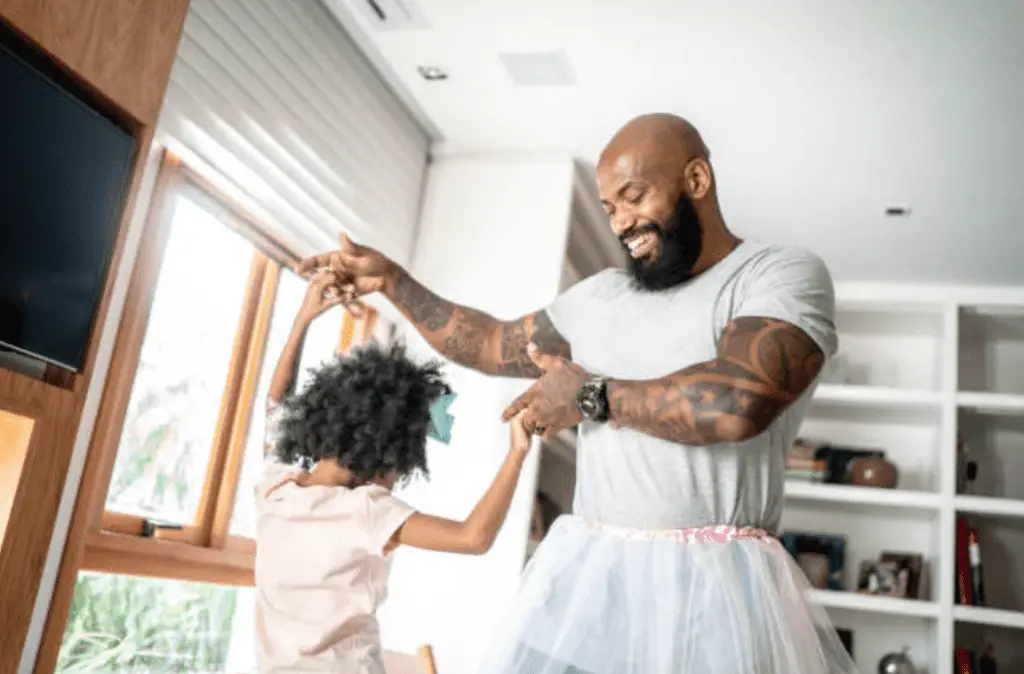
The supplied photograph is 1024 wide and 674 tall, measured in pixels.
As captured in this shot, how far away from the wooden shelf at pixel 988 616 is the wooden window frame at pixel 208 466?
292 centimetres

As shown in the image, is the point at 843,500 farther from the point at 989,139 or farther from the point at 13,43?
the point at 13,43

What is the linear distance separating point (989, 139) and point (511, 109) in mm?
1655

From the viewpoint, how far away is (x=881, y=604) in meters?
4.02

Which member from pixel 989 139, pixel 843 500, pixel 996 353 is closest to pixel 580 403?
pixel 989 139

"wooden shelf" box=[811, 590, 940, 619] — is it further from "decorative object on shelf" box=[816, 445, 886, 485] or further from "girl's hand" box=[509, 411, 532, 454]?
"girl's hand" box=[509, 411, 532, 454]

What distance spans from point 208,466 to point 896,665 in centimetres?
306

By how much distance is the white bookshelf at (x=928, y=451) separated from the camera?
407 cm

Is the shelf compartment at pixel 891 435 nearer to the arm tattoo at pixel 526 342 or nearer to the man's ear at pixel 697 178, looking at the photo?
the arm tattoo at pixel 526 342

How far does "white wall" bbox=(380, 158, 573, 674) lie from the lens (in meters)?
3.32

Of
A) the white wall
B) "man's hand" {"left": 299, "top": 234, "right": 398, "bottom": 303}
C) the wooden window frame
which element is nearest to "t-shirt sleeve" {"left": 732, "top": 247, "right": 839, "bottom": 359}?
"man's hand" {"left": 299, "top": 234, "right": 398, "bottom": 303}

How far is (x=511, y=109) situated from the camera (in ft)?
11.4

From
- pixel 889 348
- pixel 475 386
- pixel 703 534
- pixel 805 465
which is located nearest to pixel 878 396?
pixel 805 465

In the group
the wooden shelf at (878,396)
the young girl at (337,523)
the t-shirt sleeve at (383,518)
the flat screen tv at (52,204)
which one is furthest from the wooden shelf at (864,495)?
the flat screen tv at (52,204)

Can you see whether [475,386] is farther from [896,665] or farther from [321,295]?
[896,665]
